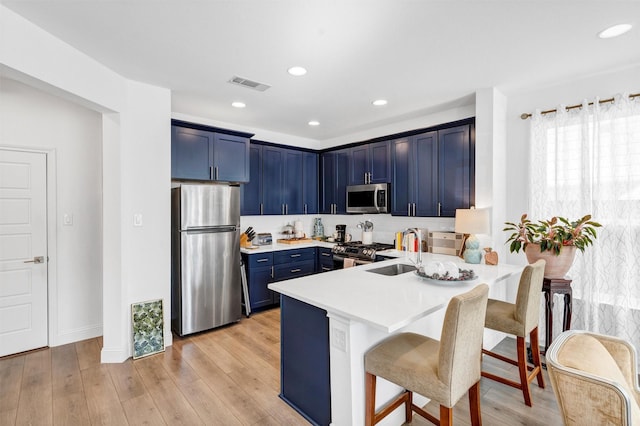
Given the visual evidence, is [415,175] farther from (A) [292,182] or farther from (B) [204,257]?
(B) [204,257]

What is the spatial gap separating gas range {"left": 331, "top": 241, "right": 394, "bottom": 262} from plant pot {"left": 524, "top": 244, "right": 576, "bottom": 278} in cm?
173

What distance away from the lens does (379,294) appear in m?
2.01

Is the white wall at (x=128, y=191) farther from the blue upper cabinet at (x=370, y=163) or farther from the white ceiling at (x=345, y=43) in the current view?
the blue upper cabinet at (x=370, y=163)

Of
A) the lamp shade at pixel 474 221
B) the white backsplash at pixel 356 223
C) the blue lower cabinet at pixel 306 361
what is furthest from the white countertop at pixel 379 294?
the white backsplash at pixel 356 223

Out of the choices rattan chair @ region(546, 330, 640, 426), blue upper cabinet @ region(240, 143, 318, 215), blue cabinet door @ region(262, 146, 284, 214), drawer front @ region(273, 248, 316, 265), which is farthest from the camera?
blue cabinet door @ region(262, 146, 284, 214)

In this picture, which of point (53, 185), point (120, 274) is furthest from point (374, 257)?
point (53, 185)

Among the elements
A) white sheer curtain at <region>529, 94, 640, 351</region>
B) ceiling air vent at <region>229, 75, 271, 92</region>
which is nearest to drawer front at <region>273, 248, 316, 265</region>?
ceiling air vent at <region>229, 75, 271, 92</region>

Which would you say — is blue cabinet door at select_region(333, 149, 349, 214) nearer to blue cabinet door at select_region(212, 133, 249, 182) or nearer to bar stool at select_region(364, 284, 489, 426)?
blue cabinet door at select_region(212, 133, 249, 182)

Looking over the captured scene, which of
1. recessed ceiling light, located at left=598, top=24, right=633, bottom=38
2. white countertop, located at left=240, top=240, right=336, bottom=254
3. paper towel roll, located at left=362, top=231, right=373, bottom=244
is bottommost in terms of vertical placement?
white countertop, located at left=240, top=240, right=336, bottom=254

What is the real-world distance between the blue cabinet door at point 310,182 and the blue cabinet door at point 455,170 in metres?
2.13

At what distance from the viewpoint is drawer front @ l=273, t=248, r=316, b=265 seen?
4.39 m

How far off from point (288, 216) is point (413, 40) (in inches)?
138

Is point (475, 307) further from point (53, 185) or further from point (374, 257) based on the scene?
point (53, 185)

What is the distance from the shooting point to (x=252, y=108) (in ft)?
12.4
